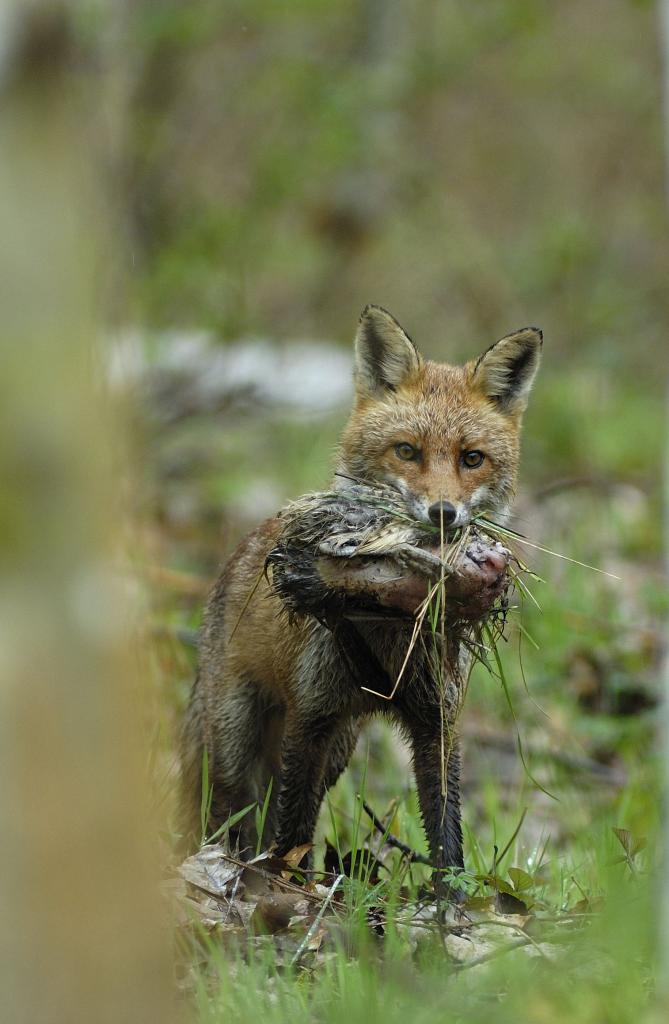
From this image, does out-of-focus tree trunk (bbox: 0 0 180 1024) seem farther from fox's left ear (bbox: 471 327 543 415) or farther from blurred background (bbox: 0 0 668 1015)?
fox's left ear (bbox: 471 327 543 415)

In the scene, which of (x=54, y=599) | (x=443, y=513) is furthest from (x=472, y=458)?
(x=54, y=599)

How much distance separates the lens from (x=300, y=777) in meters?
4.27

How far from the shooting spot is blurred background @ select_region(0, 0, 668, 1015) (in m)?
2.32

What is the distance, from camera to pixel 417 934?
11.9ft

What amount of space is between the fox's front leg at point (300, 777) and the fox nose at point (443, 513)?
32.8 inches

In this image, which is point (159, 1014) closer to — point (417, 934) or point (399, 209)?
point (417, 934)

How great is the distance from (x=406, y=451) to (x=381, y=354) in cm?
59

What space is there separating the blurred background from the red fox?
0.30m

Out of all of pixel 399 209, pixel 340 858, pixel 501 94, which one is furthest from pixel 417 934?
pixel 501 94

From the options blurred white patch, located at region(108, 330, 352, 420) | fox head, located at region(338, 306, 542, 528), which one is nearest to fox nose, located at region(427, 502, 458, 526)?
fox head, located at region(338, 306, 542, 528)

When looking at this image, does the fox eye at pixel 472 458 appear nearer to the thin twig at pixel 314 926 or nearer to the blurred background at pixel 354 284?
the blurred background at pixel 354 284

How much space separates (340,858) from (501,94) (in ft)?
56.4

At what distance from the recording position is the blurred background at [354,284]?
2322 millimetres

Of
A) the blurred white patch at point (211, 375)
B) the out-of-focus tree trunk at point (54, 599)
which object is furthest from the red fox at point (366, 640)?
the blurred white patch at point (211, 375)
